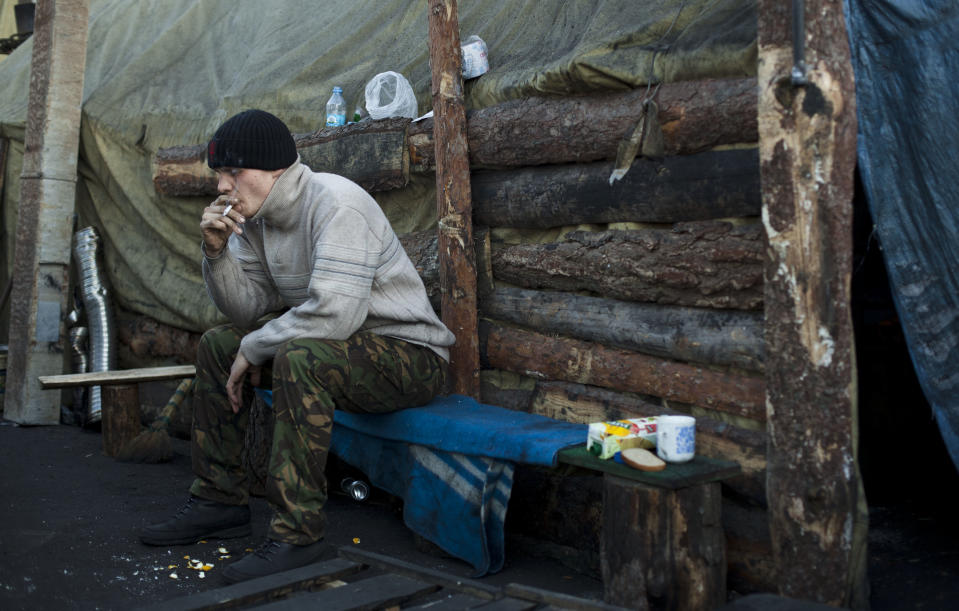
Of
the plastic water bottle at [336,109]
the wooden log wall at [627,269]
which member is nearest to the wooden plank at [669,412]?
the wooden log wall at [627,269]

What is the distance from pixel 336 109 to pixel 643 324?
2.31 meters

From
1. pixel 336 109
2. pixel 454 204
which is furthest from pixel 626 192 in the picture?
pixel 336 109

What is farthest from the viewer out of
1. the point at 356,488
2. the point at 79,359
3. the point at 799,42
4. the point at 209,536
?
the point at 79,359

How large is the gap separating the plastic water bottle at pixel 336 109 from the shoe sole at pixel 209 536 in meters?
2.23

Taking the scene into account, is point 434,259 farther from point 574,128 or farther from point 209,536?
point 209,536

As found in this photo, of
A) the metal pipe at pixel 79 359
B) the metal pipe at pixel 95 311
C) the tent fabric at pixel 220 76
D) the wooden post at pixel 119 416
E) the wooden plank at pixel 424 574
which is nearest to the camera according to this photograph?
the wooden plank at pixel 424 574

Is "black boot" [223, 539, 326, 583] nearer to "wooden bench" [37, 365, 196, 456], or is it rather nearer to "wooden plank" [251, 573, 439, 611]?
"wooden plank" [251, 573, 439, 611]

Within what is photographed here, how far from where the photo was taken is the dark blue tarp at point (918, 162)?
2998 millimetres

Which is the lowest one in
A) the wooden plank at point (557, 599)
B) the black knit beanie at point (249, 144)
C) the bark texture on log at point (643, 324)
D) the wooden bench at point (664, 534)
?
the wooden plank at point (557, 599)

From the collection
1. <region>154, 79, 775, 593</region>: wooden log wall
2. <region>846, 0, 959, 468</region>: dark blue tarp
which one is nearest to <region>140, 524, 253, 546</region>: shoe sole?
<region>154, 79, 775, 593</region>: wooden log wall

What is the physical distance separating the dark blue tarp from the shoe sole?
253 cm

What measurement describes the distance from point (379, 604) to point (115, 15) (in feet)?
19.8

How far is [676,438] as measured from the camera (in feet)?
9.46

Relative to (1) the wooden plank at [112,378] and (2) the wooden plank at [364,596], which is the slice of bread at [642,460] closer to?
(2) the wooden plank at [364,596]
